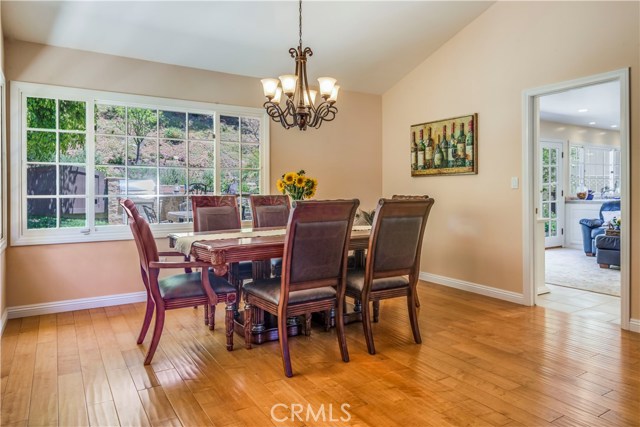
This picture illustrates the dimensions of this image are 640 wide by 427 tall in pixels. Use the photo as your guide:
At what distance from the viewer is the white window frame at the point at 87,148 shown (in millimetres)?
3564

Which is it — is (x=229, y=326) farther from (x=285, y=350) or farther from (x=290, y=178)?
(x=290, y=178)

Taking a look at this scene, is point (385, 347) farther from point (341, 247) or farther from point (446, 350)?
point (341, 247)

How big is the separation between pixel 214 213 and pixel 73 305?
5.18ft

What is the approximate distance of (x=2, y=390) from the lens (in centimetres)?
225

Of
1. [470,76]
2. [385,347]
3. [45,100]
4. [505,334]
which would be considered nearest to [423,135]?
[470,76]

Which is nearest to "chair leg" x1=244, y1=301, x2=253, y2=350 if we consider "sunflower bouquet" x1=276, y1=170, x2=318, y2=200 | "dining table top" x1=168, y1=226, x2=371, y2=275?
"dining table top" x1=168, y1=226, x2=371, y2=275

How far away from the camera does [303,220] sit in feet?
7.97

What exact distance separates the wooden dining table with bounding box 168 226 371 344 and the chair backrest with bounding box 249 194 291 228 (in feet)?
1.56

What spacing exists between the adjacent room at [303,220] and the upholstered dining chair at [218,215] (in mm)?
19

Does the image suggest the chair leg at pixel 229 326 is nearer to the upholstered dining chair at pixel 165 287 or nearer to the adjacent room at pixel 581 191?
the upholstered dining chair at pixel 165 287

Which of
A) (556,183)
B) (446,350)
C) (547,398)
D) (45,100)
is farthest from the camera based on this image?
(556,183)

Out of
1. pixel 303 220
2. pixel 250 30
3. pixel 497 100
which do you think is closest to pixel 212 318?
pixel 303 220

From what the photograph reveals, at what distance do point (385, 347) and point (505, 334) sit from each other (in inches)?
39.6

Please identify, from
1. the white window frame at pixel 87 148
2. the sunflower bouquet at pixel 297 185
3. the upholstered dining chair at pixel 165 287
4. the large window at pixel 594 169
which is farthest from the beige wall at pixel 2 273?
the large window at pixel 594 169
